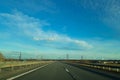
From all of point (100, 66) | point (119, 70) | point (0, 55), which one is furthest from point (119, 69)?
point (0, 55)

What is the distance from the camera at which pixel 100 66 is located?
1531 inches

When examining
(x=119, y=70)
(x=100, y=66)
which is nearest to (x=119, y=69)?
(x=119, y=70)

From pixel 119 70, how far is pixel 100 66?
9.76 meters

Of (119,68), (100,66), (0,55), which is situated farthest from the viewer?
(0,55)

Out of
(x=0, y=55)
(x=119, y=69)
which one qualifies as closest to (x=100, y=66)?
(x=119, y=69)

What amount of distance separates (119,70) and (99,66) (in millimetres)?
10670

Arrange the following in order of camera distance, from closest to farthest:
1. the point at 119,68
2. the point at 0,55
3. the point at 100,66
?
1. the point at 119,68
2. the point at 100,66
3. the point at 0,55

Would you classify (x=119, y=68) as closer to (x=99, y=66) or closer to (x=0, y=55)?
(x=99, y=66)

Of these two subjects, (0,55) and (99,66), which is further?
(0,55)

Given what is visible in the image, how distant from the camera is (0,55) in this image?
104375mm

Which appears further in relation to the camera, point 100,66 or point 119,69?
point 100,66

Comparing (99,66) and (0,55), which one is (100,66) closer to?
(99,66)

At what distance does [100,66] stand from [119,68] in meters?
11.1

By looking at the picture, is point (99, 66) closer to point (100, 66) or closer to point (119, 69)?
point (100, 66)
